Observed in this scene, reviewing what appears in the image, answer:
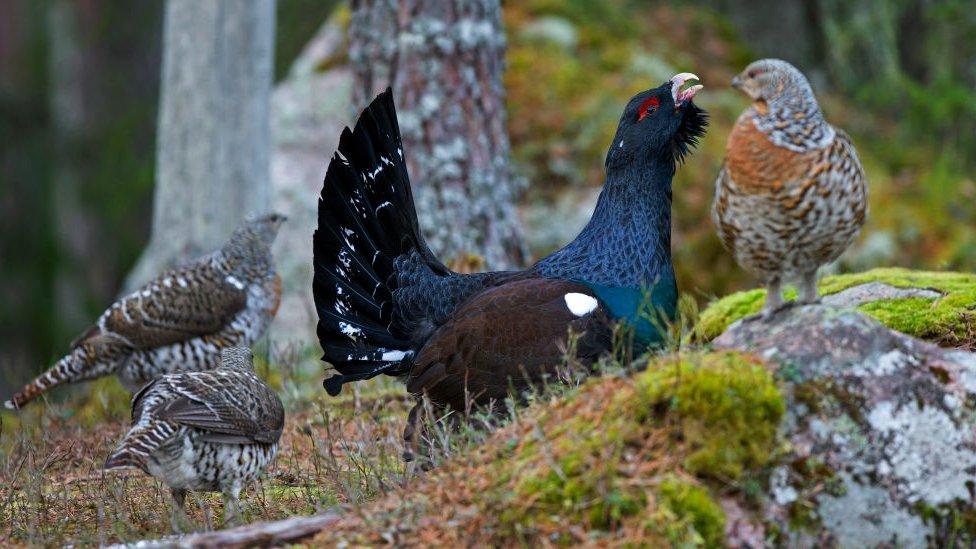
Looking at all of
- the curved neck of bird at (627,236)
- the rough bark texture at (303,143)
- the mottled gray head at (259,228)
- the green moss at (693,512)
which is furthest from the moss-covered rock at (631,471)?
the rough bark texture at (303,143)

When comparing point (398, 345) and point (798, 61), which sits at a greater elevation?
point (798, 61)

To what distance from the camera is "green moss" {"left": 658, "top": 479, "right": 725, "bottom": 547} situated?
328cm

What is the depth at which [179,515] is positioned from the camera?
4469 millimetres

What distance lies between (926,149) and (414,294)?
28.9 feet

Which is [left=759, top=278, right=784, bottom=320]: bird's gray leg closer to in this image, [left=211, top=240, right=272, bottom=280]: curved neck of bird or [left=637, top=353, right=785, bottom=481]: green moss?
[left=637, top=353, right=785, bottom=481]: green moss

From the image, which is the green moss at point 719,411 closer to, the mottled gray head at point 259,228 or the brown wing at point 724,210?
the brown wing at point 724,210

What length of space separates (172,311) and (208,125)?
2.99 metres

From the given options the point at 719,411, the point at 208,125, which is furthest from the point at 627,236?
the point at 208,125

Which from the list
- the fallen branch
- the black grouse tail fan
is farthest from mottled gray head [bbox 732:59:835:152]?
the black grouse tail fan

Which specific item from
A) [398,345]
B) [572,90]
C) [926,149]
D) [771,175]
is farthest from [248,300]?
[926,149]

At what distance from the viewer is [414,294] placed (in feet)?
18.7

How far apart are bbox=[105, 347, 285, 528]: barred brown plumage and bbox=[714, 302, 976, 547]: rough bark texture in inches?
93.9

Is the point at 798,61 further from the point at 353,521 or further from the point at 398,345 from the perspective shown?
the point at 353,521

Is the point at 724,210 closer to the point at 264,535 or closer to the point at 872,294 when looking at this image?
the point at 264,535
